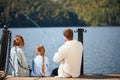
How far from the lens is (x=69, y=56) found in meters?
5.12

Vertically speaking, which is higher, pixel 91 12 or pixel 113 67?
pixel 91 12

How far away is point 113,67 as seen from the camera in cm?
2602

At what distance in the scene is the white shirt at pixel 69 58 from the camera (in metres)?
5.11

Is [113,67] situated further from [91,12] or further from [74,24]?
[91,12]

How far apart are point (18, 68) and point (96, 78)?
1135 mm

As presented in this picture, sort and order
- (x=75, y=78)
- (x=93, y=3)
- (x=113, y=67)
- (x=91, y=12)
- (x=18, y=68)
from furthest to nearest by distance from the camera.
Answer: (x=93, y=3), (x=91, y=12), (x=113, y=67), (x=18, y=68), (x=75, y=78)

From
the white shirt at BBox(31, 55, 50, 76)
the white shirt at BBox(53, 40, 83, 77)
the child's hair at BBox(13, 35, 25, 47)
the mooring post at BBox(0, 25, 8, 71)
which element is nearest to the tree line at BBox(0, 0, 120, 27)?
the mooring post at BBox(0, 25, 8, 71)

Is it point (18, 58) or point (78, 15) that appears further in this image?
point (78, 15)

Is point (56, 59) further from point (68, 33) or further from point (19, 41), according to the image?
point (19, 41)

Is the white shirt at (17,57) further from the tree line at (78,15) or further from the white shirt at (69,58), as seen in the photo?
the tree line at (78,15)

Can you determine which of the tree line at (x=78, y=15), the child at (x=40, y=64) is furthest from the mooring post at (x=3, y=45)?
the tree line at (x=78, y=15)

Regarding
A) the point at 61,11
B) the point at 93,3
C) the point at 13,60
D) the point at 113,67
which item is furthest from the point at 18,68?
the point at 93,3

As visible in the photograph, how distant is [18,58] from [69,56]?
2.68 feet

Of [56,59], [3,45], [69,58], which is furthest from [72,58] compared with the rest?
[3,45]
